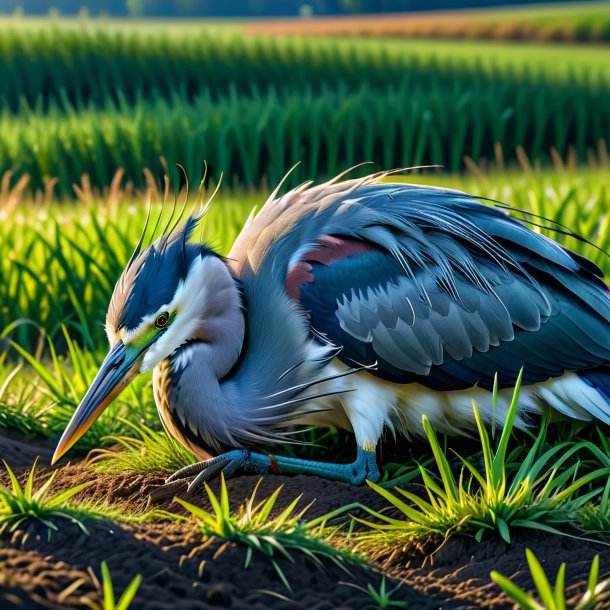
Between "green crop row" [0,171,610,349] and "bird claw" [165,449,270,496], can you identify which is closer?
"bird claw" [165,449,270,496]

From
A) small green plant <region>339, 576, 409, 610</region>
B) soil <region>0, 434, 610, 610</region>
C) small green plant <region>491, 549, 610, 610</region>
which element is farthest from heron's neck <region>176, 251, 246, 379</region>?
small green plant <region>491, 549, 610, 610</region>

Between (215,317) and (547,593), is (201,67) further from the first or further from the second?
(547,593)

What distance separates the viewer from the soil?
2.10 metres

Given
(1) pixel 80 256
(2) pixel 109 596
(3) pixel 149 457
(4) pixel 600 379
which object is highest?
(2) pixel 109 596

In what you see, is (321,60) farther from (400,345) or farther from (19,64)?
(400,345)

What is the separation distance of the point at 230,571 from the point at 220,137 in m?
6.10

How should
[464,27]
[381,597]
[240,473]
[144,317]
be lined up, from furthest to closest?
[464,27]
[240,473]
[144,317]
[381,597]

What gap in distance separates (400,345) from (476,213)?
0.53m

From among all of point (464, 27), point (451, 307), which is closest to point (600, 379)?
point (451, 307)

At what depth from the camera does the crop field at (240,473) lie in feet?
7.42

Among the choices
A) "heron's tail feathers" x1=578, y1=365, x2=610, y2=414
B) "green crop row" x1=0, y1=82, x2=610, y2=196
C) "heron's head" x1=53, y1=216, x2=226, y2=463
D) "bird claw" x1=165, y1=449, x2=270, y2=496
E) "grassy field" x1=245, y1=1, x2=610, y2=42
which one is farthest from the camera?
"grassy field" x1=245, y1=1, x2=610, y2=42

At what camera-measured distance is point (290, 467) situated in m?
3.04

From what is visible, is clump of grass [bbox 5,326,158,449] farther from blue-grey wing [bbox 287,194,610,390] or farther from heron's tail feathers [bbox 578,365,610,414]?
heron's tail feathers [bbox 578,365,610,414]

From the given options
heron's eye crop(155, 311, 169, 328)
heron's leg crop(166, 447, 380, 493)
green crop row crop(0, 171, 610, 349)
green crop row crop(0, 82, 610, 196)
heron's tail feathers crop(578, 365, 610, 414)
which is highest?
heron's eye crop(155, 311, 169, 328)
